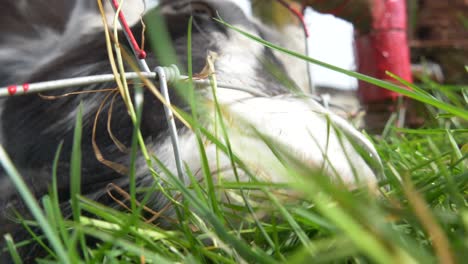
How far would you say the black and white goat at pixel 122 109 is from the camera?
0.41 m

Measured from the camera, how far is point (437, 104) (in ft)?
1.11

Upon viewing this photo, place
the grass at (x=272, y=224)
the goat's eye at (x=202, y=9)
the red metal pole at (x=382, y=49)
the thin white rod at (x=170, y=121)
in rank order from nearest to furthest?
the grass at (x=272, y=224) → the thin white rod at (x=170, y=121) → the goat's eye at (x=202, y=9) → the red metal pole at (x=382, y=49)

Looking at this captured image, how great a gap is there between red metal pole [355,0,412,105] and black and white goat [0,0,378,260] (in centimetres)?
46

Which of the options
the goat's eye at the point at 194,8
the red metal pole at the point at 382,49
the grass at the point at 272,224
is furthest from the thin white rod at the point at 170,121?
the red metal pole at the point at 382,49

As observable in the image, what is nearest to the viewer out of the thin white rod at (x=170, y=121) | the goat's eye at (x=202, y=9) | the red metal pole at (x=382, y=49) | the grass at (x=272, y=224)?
the grass at (x=272, y=224)

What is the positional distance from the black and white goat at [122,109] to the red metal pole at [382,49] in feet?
1.52

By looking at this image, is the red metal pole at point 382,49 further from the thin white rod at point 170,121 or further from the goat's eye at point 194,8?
the thin white rod at point 170,121

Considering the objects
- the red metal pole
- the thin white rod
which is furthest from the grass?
the red metal pole

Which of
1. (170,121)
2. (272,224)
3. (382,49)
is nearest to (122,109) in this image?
(170,121)

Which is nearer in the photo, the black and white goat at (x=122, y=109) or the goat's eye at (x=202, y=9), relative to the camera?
the black and white goat at (x=122, y=109)

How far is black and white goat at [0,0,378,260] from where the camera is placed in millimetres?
413

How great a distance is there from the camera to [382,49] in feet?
3.31

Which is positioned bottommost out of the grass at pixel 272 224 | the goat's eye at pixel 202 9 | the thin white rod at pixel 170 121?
the grass at pixel 272 224

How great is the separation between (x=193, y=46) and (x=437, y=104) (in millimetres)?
249
